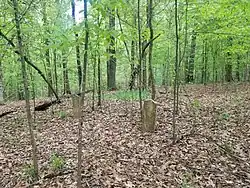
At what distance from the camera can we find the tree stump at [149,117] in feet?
19.7

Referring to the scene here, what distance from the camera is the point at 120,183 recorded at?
13.0ft

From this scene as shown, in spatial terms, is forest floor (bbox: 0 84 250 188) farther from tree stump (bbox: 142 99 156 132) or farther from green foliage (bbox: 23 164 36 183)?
tree stump (bbox: 142 99 156 132)

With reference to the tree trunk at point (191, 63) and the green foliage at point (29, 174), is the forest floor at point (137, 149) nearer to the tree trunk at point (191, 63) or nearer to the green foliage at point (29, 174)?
the green foliage at point (29, 174)

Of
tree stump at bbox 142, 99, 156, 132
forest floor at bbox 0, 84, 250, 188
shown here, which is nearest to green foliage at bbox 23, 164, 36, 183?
forest floor at bbox 0, 84, 250, 188

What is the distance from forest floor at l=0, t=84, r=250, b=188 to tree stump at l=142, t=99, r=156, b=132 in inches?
9.4

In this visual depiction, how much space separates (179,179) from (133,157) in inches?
40.8

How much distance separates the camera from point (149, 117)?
602 cm

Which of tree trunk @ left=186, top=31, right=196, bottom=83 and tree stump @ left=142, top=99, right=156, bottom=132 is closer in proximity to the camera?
tree stump @ left=142, top=99, right=156, bottom=132

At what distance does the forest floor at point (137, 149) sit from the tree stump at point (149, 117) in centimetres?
24

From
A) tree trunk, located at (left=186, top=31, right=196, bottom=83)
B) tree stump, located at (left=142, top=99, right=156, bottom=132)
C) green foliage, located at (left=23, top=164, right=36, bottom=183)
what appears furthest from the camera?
tree trunk, located at (left=186, top=31, right=196, bottom=83)

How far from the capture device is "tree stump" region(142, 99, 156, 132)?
602cm

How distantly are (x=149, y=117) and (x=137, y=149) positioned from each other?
1.07 meters

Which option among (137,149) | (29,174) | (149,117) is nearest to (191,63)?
(149,117)

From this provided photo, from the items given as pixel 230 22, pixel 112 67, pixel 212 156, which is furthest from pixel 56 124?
pixel 112 67
